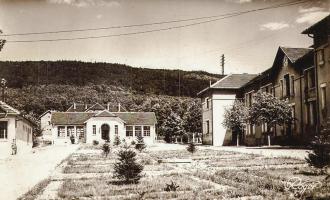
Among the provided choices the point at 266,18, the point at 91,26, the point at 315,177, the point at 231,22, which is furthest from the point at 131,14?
the point at 315,177

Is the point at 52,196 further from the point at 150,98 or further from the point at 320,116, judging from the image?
the point at 150,98

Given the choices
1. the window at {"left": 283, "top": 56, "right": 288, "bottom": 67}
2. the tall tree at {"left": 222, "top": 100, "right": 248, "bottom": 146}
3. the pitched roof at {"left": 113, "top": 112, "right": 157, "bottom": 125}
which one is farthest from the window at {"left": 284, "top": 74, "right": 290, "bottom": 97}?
the pitched roof at {"left": 113, "top": 112, "right": 157, "bottom": 125}

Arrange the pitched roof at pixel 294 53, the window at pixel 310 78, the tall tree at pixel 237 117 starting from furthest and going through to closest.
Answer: the tall tree at pixel 237 117 < the pitched roof at pixel 294 53 < the window at pixel 310 78

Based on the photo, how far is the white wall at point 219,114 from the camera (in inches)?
1385

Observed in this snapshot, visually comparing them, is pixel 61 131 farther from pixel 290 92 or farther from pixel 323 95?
pixel 323 95

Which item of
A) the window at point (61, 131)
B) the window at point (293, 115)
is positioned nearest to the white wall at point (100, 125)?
the window at point (61, 131)

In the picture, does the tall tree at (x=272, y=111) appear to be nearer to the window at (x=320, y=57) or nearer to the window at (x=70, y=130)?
the window at (x=320, y=57)

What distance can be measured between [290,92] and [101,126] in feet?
96.8

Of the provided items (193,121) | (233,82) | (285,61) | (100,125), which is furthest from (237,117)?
(100,125)

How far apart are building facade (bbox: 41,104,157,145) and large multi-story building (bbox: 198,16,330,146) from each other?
1474 cm

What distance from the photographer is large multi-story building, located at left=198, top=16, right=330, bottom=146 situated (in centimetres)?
2028

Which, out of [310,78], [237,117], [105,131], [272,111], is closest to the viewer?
[310,78]

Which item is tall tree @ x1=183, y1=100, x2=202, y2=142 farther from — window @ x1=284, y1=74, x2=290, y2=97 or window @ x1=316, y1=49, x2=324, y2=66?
window @ x1=316, y1=49, x2=324, y2=66

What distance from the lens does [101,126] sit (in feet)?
165
